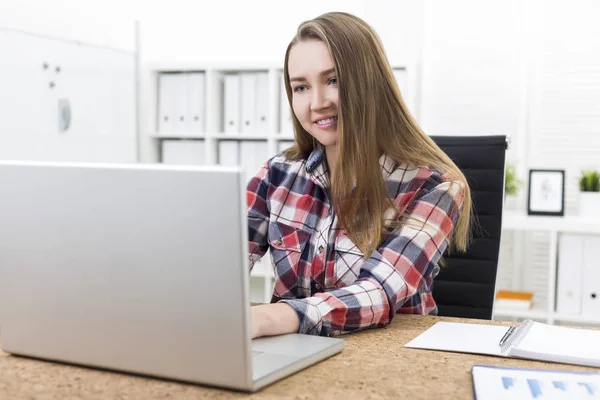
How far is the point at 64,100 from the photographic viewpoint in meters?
3.23

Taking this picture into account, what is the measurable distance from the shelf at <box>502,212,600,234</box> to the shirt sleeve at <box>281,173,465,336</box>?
1621 mm

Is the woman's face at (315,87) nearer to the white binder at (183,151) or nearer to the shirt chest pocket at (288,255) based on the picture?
the shirt chest pocket at (288,255)

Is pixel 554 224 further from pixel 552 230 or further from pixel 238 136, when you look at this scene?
pixel 238 136

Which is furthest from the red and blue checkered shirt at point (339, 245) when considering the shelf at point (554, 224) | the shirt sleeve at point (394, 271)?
the shelf at point (554, 224)

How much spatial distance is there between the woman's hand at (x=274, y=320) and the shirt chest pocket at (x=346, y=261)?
1.08 feet

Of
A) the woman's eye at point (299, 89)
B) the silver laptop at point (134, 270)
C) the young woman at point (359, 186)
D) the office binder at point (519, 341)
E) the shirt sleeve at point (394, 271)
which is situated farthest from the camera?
the woman's eye at point (299, 89)

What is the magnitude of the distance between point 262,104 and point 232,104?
0.16 meters

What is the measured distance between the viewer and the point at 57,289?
2.93 feet

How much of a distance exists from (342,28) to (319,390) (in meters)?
0.79

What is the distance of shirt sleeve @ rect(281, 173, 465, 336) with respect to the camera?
115 cm

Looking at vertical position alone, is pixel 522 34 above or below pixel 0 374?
above

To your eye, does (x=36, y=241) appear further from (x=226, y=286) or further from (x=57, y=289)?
(x=226, y=286)

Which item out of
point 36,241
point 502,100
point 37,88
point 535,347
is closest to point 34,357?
point 36,241

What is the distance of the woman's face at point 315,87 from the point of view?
141 centimetres
